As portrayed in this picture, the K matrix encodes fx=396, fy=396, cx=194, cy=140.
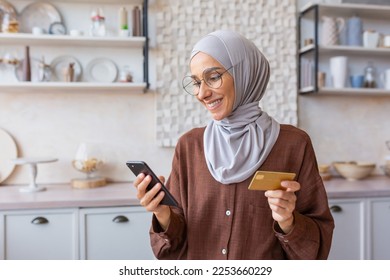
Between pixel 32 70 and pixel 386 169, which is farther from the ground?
pixel 32 70

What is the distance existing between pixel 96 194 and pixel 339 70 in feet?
5.43

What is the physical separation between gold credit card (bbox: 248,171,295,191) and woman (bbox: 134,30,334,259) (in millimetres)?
122

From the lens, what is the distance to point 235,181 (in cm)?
102

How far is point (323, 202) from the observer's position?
102cm

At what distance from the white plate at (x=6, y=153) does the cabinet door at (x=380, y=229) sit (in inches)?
80.8

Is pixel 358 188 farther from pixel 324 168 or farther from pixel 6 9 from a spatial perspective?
pixel 6 9

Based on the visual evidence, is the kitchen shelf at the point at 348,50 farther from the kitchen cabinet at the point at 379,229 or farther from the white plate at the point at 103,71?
the white plate at the point at 103,71

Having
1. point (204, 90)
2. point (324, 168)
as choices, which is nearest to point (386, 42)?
point (324, 168)

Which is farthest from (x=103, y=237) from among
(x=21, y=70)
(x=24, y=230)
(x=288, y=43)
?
(x=288, y=43)

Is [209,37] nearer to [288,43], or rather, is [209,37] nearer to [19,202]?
[19,202]

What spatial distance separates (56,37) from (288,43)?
1.41 m

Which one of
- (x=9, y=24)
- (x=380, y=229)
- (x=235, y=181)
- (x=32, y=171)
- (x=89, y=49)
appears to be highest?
(x=9, y=24)

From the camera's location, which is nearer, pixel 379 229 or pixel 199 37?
pixel 379 229
